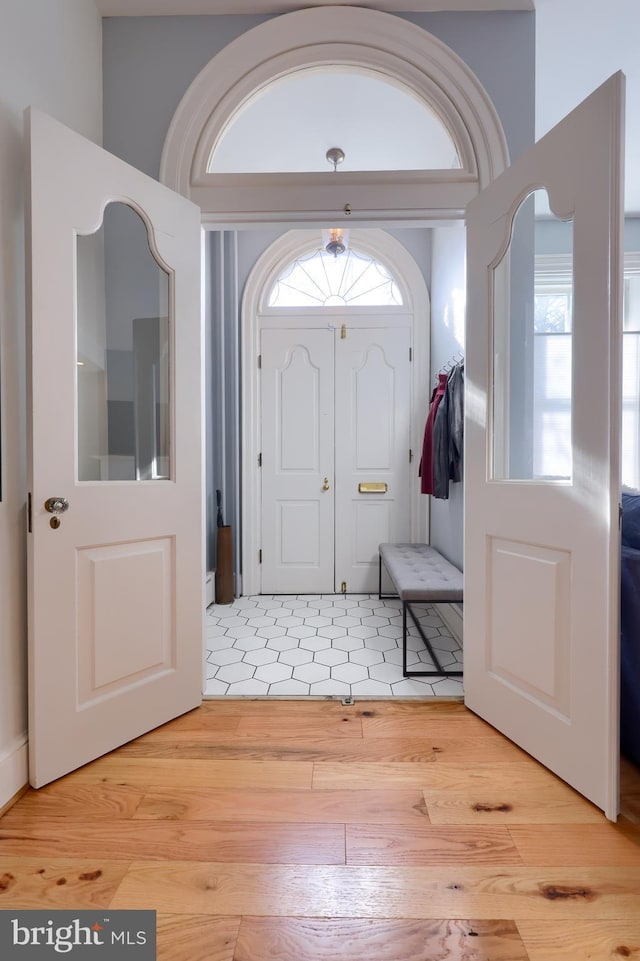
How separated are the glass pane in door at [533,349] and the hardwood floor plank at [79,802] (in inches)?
66.0

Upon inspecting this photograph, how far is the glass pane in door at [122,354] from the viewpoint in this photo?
1.56m

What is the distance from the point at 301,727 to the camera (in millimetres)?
1701

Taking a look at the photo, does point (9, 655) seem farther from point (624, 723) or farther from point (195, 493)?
point (624, 723)

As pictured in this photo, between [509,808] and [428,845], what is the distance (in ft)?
1.00

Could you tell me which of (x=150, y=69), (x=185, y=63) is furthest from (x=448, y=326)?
(x=150, y=69)

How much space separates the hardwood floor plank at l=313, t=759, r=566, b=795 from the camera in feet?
4.55

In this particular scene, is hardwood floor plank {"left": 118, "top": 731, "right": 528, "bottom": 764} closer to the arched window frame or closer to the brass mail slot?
the brass mail slot

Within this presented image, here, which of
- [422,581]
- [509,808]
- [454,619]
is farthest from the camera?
[454,619]

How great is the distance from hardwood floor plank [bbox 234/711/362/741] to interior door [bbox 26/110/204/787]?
293mm

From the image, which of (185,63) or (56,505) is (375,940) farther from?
(185,63)

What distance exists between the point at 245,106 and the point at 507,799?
2.80 m

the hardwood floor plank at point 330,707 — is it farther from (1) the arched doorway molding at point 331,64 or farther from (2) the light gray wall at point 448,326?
(1) the arched doorway molding at point 331,64

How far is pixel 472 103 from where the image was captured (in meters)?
1.79

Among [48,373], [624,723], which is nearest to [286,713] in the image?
[624,723]
